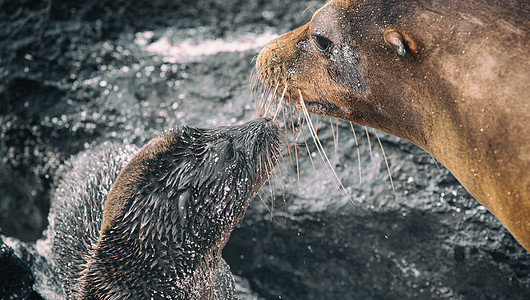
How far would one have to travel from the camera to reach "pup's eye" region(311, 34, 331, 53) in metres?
3.06

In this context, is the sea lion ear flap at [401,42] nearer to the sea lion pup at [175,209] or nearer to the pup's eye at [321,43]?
the pup's eye at [321,43]

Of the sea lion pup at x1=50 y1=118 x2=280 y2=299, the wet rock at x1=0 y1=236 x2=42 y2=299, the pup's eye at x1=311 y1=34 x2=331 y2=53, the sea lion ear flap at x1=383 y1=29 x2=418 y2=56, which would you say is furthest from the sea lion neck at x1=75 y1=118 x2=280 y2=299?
the sea lion ear flap at x1=383 y1=29 x2=418 y2=56

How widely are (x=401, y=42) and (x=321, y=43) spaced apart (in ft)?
1.81

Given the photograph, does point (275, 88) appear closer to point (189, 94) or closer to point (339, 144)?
point (339, 144)

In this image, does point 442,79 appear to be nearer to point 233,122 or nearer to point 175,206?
point 175,206

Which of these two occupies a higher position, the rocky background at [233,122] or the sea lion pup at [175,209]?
the sea lion pup at [175,209]

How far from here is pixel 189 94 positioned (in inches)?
208

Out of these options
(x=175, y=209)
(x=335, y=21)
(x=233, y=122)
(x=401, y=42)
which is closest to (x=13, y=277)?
(x=175, y=209)

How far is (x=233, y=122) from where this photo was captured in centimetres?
479

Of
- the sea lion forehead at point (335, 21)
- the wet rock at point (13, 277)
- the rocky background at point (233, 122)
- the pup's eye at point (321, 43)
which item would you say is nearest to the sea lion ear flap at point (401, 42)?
the sea lion forehead at point (335, 21)

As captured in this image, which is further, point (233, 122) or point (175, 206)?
point (233, 122)

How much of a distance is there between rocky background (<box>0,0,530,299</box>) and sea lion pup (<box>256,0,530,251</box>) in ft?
3.27

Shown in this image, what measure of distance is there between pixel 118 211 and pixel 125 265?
33cm

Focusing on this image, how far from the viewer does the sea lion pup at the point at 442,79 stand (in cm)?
242
